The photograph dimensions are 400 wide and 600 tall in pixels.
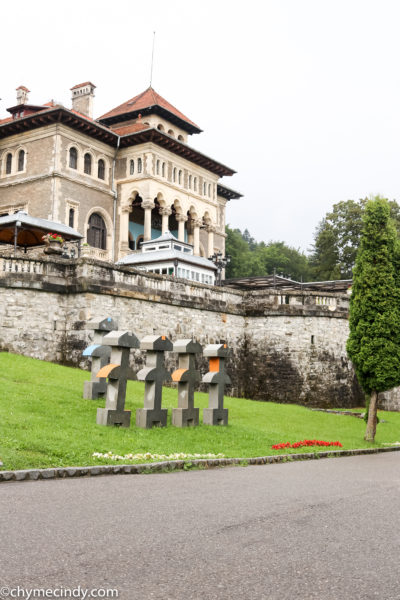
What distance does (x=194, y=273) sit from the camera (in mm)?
36688

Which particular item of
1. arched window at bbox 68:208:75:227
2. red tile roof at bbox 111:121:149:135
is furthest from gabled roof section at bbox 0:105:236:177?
arched window at bbox 68:208:75:227

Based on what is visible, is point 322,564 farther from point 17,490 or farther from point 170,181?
point 170,181

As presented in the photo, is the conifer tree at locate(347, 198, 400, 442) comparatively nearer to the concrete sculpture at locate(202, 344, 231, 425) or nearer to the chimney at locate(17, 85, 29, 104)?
the concrete sculpture at locate(202, 344, 231, 425)

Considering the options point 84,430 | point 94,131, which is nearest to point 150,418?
point 84,430

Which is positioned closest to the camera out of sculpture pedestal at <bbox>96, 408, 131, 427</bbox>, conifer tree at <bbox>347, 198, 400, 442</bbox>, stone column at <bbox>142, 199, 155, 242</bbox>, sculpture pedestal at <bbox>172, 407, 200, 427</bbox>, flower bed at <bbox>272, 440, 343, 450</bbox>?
sculpture pedestal at <bbox>96, 408, 131, 427</bbox>

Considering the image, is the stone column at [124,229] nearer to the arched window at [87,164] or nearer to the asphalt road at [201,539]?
the arched window at [87,164]

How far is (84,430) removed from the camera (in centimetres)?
1138

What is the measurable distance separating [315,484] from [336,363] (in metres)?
20.0

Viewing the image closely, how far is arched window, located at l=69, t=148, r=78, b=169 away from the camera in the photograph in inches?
1745

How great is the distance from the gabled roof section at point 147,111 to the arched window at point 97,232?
1048 centimetres

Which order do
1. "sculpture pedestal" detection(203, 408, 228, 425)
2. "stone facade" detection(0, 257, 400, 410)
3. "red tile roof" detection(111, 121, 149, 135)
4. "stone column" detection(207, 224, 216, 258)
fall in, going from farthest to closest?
"stone column" detection(207, 224, 216, 258) → "red tile roof" detection(111, 121, 149, 135) → "stone facade" detection(0, 257, 400, 410) → "sculpture pedestal" detection(203, 408, 228, 425)

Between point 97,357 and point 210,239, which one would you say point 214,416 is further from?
point 210,239

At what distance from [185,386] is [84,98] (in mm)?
42594

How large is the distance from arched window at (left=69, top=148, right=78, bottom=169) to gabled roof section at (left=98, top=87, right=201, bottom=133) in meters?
8.72
